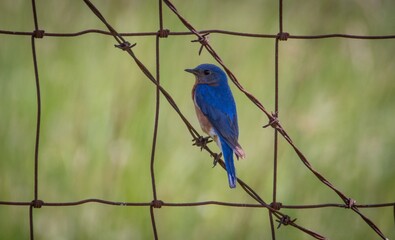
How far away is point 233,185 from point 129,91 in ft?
4.33

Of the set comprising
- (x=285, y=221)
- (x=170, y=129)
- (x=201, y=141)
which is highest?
(x=170, y=129)

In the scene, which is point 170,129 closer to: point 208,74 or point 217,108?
point 208,74

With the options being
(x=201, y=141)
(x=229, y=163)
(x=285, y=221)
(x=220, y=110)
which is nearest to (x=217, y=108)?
(x=220, y=110)

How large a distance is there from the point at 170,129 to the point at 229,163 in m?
0.90

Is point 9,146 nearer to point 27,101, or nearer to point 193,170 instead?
point 27,101

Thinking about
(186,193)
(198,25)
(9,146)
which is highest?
(198,25)

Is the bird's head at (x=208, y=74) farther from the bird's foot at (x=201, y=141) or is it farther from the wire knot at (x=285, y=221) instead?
the wire knot at (x=285, y=221)

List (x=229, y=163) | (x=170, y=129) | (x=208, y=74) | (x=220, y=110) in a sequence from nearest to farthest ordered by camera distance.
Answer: (x=229, y=163) → (x=220, y=110) → (x=208, y=74) → (x=170, y=129)

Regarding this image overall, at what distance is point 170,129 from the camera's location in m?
4.72

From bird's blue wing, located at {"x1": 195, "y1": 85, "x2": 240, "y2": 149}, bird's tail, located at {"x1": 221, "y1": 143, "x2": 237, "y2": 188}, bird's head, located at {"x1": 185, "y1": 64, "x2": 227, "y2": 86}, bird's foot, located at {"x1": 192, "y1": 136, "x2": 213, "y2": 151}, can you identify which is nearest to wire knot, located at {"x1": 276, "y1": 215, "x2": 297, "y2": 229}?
bird's tail, located at {"x1": 221, "y1": 143, "x2": 237, "y2": 188}

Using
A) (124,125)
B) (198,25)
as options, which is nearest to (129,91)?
(124,125)

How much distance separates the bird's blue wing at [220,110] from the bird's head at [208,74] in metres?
0.05

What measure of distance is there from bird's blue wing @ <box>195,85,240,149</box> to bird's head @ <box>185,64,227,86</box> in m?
0.05

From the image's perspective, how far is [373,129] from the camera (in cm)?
501
